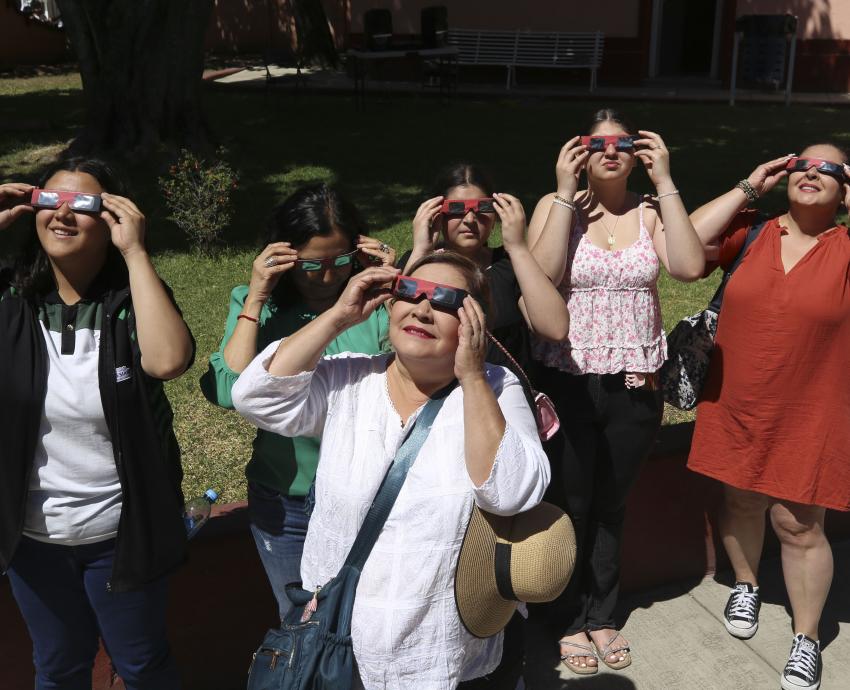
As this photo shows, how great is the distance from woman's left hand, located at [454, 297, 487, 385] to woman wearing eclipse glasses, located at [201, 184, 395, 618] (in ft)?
2.22

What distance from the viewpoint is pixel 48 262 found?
2.90 m

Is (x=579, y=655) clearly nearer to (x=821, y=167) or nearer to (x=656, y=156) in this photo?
(x=656, y=156)

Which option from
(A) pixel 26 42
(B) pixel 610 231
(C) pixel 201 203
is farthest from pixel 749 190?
(A) pixel 26 42

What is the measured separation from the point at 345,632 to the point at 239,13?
24826 mm

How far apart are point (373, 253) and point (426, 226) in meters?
0.31

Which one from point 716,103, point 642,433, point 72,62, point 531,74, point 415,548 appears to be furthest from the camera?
point 72,62

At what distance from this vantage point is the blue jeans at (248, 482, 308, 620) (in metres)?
3.07

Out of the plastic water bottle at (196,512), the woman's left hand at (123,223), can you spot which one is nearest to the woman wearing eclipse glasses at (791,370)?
the plastic water bottle at (196,512)

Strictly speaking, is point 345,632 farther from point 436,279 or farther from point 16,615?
point 16,615

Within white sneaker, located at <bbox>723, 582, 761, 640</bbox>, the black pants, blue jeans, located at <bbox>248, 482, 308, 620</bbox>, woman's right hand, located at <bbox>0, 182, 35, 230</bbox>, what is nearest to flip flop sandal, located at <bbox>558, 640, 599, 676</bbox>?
the black pants

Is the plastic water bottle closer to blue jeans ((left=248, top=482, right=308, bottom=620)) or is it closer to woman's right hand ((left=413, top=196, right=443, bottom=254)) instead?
blue jeans ((left=248, top=482, right=308, bottom=620))

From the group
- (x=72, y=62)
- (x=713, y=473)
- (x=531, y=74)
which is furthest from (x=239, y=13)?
(x=713, y=473)

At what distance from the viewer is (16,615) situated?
10.9ft

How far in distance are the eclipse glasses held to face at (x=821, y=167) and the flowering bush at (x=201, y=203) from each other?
225 inches
